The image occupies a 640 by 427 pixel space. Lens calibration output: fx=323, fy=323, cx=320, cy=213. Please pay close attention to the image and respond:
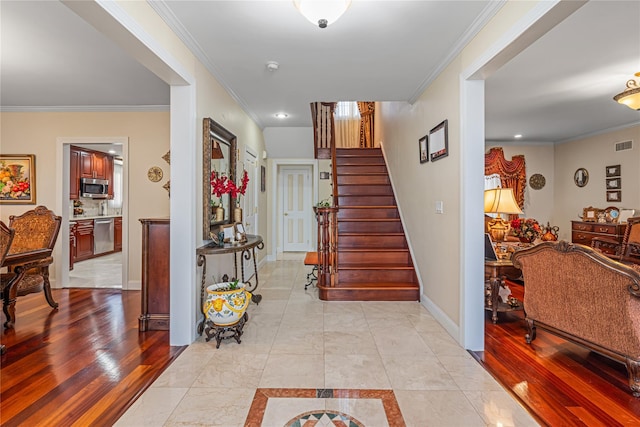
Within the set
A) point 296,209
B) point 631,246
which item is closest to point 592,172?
point 631,246

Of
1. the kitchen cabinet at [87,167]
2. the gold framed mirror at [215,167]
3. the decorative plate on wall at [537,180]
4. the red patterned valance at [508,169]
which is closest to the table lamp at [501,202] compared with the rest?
the gold framed mirror at [215,167]

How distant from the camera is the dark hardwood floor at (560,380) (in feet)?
5.81

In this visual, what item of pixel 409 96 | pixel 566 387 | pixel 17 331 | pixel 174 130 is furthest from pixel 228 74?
pixel 566 387

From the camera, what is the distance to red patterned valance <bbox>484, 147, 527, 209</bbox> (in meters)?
6.76

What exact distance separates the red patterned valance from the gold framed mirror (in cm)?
546

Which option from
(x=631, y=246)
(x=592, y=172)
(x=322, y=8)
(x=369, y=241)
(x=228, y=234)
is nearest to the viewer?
(x=322, y=8)

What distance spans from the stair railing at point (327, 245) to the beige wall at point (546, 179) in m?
5.17

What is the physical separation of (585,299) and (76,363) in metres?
3.63

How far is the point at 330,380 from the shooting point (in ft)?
6.88

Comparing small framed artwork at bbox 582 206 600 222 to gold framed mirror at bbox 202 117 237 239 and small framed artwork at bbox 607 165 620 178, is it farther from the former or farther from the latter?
gold framed mirror at bbox 202 117 237 239

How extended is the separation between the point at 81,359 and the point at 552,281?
360 cm

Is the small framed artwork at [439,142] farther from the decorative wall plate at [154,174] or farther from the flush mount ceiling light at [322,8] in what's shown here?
the decorative wall plate at [154,174]

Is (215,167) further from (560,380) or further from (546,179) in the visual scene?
(546,179)

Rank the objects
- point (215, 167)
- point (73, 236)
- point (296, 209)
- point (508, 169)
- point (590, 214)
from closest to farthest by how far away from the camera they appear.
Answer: point (215, 167) → point (590, 214) → point (73, 236) → point (508, 169) → point (296, 209)
